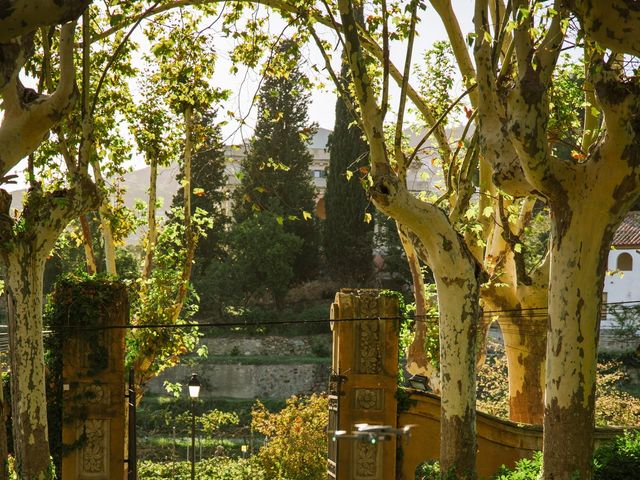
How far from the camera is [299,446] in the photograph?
17.0 metres

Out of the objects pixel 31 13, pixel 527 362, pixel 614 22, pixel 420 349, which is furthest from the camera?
pixel 420 349

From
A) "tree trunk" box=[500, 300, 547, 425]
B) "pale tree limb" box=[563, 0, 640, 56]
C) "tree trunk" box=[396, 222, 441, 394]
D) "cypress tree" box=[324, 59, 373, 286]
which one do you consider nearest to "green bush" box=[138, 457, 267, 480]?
"tree trunk" box=[396, 222, 441, 394]

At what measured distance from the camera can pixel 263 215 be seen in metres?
42.3

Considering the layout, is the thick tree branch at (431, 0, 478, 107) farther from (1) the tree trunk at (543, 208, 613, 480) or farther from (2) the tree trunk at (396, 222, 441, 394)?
(1) the tree trunk at (543, 208, 613, 480)

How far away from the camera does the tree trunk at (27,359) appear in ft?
37.5

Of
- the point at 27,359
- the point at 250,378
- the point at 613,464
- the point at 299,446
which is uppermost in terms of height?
the point at 27,359

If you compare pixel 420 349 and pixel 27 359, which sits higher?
pixel 27 359

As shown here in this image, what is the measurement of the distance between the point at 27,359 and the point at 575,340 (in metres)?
6.23

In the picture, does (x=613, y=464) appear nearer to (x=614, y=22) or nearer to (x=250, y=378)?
(x=614, y=22)

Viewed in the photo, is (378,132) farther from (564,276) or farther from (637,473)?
(637,473)

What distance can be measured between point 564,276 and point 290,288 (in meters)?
35.9

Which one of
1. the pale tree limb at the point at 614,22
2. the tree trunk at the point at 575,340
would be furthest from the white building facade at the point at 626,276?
the pale tree limb at the point at 614,22

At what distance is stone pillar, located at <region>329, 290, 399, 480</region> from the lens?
13945 millimetres

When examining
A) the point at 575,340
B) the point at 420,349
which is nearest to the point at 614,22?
the point at 575,340
